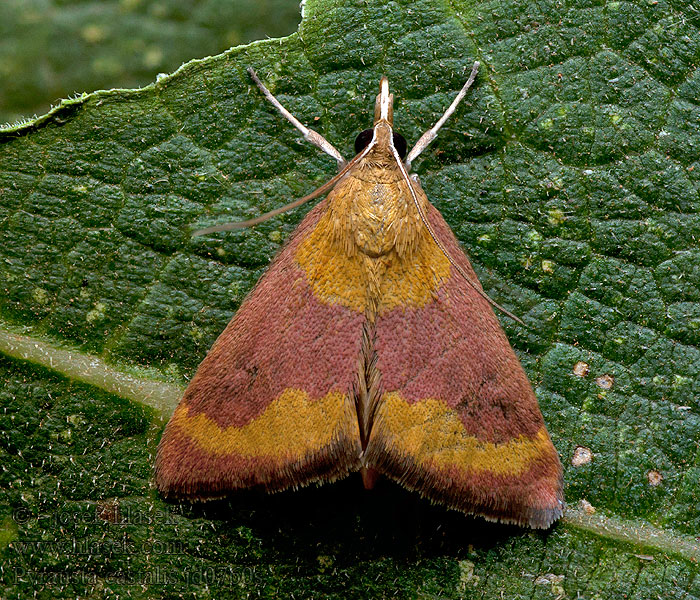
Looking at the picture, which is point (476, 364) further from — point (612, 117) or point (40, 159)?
point (40, 159)

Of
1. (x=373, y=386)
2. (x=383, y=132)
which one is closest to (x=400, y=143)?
(x=383, y=132)

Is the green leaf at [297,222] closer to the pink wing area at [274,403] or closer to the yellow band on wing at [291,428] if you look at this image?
the pink wing area at [274,403]

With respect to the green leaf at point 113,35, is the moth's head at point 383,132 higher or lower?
lower

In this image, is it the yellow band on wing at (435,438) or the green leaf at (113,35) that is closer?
the yellow band on wing at (435,438)

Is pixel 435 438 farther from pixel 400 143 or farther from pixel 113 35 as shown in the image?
pixel 113 35


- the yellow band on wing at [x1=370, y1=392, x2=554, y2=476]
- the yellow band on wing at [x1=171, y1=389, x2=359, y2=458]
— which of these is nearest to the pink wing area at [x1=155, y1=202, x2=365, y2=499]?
the yellow band on wing at [x1=171, y1=389, x2=359, y2=458]

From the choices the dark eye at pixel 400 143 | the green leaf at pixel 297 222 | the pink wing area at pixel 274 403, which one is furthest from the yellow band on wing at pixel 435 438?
the dark eye at pixel 400 143

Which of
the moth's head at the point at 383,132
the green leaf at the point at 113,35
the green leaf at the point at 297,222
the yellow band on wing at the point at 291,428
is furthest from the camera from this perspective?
the green leaf at the point at 113,35
